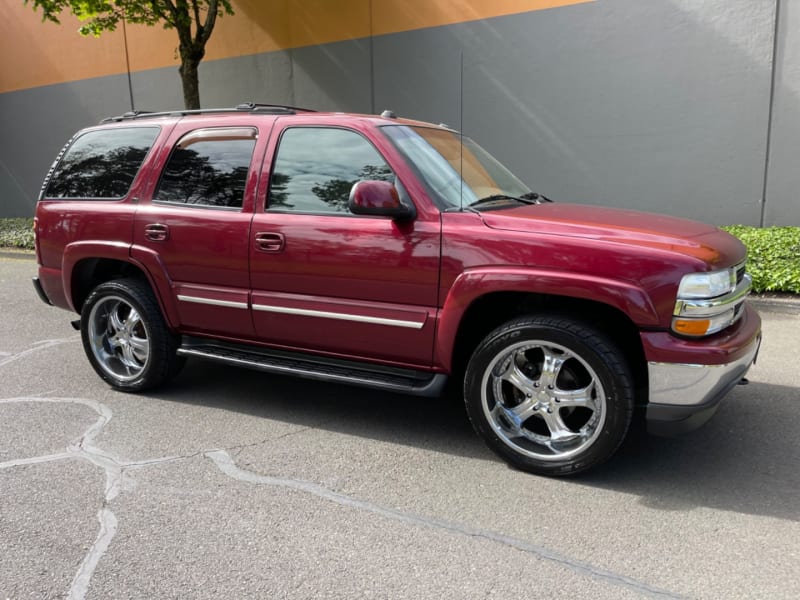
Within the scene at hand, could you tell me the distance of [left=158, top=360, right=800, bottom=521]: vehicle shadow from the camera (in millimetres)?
3404

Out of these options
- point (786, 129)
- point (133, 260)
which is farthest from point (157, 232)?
point (786, 129)

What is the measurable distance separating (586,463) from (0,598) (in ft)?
8.84

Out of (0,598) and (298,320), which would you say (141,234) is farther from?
(0,598)

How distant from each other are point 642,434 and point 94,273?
13.6 ft

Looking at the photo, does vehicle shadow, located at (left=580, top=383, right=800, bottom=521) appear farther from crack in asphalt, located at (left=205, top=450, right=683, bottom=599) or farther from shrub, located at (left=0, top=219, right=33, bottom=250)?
shrub, located at (left=0, top=219, right=33, bottom=250)

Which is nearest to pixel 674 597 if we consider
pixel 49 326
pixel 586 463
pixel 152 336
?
pixel 586 463

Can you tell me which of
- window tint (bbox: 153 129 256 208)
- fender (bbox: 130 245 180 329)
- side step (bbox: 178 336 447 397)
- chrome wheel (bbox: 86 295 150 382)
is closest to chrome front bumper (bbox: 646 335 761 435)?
side step (bbox: 178 336 447 397)

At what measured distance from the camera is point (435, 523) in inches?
123

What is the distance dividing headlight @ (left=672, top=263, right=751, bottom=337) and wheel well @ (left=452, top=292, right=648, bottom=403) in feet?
0.92

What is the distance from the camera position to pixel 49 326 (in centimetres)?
712

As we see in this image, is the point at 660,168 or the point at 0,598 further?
the point at 660,168

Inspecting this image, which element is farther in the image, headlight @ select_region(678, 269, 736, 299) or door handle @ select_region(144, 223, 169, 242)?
door handle @ select_region(144, 223, 169, 242)

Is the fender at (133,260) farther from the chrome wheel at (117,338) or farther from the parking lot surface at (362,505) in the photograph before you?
the parking lot surface at (362,505)

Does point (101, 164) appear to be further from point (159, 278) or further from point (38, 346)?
point (38, 346)
